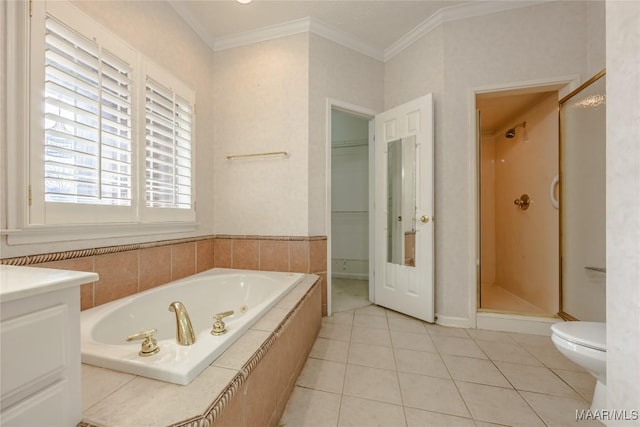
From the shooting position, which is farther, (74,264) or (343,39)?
(343,39)

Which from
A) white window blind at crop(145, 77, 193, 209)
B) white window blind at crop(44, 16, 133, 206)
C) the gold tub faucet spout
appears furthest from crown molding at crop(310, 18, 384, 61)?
the gold tub faucet spout

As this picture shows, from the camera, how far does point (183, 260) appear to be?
80.6 inches

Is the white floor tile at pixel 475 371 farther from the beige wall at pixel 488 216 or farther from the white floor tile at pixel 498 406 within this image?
the beige wall at pixel 488 216

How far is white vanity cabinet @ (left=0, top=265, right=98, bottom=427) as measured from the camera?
1.68 ft

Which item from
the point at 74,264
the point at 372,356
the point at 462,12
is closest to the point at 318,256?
the point at 372,356

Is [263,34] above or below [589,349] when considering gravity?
above

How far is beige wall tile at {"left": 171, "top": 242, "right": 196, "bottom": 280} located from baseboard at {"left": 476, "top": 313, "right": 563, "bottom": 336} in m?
2.47

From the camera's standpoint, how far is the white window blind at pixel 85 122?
1185 millimetres

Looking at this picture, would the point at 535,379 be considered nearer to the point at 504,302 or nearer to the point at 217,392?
the point at 504,302

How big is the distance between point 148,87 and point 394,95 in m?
2.21

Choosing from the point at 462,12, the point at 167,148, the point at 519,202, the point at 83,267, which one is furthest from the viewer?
the point at 519,202

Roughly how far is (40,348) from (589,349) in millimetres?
1900

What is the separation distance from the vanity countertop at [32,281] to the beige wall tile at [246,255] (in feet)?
5.59

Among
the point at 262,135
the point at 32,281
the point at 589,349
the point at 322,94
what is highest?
the point at 322,94
